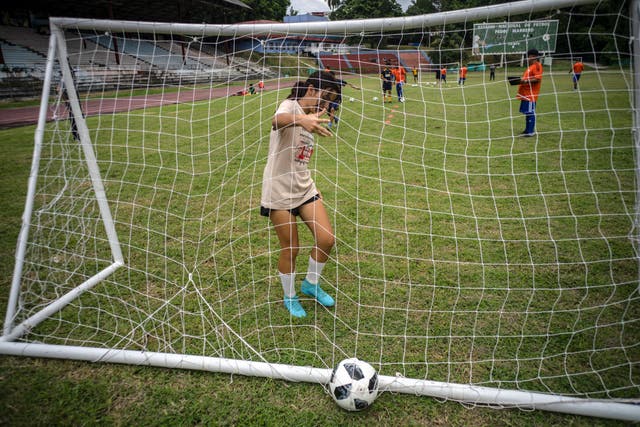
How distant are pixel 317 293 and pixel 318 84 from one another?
162 centimetres

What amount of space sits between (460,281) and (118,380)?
2.71 m

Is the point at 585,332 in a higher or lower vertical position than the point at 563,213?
lower

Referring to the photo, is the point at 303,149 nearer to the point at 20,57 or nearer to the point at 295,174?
the point at 295,174

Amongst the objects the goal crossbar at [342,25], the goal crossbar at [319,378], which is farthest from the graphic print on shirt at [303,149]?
the goal crossbar at [319,378]

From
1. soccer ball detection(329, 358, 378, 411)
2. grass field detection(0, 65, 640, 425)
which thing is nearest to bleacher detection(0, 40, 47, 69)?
grass field detection(0, 65, 640, 425)

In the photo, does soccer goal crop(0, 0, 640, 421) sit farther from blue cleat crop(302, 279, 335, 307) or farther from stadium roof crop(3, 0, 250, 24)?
stadium roof crop(3, 0, 250, 24)

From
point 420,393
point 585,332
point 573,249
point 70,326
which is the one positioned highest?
point 573,249

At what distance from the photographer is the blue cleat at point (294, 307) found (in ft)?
9.05

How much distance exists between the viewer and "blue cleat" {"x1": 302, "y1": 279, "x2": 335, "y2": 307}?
288 cm

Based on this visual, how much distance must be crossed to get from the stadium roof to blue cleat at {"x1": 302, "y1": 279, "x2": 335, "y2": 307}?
2502 centimetres

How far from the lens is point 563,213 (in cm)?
431

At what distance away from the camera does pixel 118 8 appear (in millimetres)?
24797

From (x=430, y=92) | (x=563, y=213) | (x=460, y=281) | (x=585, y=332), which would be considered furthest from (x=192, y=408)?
(x=430, y=92)

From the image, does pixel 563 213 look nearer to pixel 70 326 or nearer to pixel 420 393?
pixel 420 393
